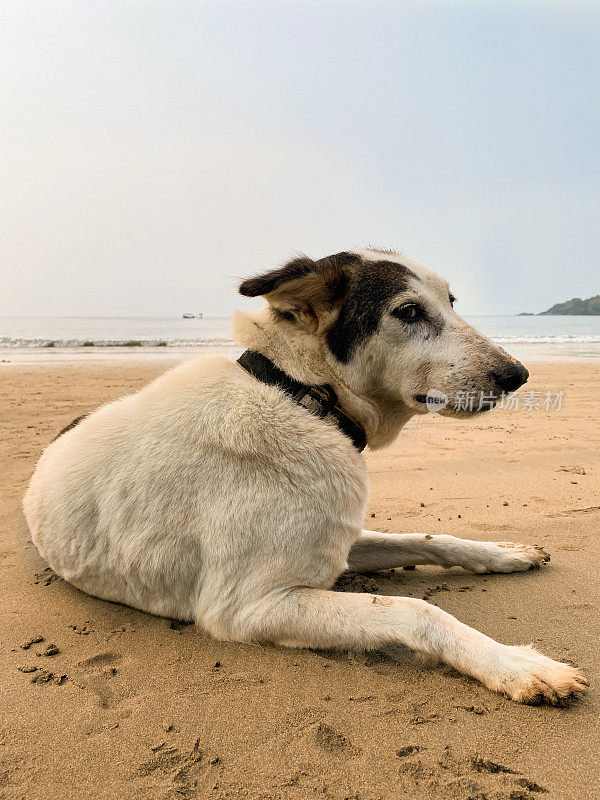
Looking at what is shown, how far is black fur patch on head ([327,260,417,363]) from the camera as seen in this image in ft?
9.98

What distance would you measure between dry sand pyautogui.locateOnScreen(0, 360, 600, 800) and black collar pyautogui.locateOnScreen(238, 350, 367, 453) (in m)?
1.04

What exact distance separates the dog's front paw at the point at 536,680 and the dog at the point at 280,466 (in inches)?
0.6

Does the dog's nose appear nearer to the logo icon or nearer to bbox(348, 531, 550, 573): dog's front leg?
the logo icon

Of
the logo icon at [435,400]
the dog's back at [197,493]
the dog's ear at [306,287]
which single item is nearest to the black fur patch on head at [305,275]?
the dog's ear at [306,287]

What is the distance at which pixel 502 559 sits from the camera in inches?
142

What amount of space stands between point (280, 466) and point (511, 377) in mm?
1187

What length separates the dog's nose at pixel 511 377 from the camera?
2928 millimetres

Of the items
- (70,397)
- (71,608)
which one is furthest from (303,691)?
(70,397)

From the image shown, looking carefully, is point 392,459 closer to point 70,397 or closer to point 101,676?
point 101,676

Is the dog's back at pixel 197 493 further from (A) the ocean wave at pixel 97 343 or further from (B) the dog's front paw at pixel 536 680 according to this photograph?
(A) the ocean wave at pixel 97 343

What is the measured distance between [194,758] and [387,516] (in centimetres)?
308

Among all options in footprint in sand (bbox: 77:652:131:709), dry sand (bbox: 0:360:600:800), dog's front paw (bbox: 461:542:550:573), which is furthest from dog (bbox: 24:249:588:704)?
dog's front paw (bbox: 461:542:550:573)

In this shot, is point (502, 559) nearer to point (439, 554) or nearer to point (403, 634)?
point (439, 554)

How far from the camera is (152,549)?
111 inches
